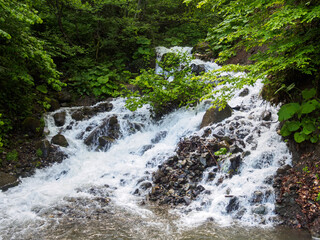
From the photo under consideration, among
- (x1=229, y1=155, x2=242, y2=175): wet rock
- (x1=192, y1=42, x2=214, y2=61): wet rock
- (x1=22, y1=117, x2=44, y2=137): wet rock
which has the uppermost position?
(x1=192, y1=42, x2=214, y2=61): wet rock

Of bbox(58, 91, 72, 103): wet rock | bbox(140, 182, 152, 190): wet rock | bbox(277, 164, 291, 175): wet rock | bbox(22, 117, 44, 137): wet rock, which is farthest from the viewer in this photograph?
bbox(58, 91, 72, 103): wet rock

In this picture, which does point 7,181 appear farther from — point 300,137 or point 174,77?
point 300,137

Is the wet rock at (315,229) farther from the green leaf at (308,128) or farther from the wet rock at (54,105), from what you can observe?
the wet rock at (54,105)

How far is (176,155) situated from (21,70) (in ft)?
17.5

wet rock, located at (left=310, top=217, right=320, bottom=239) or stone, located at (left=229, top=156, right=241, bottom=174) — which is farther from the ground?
stone, located at (left=229, top=156, right=241, bottom=174)

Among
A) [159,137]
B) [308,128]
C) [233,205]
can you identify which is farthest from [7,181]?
[308,128]

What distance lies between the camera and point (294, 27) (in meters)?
5.18

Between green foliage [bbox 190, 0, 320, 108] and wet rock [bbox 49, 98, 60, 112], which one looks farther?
wet rock [bbox 49, 98, 60, 112]

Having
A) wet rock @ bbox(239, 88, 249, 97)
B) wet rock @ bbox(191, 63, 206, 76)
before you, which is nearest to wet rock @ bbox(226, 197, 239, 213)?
wet rock @ bbox(239, 88, 249, 97)

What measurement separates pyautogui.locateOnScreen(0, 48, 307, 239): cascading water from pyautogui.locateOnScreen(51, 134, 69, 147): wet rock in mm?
234

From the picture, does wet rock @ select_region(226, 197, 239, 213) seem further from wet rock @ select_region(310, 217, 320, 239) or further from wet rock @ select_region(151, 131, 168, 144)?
wet rock @ select_region(151, 131, 168, 144)

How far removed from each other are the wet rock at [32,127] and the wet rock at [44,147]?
644 mm

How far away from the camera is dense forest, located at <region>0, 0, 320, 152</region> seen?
15.3 feet

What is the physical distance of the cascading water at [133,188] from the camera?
438 centimetres
